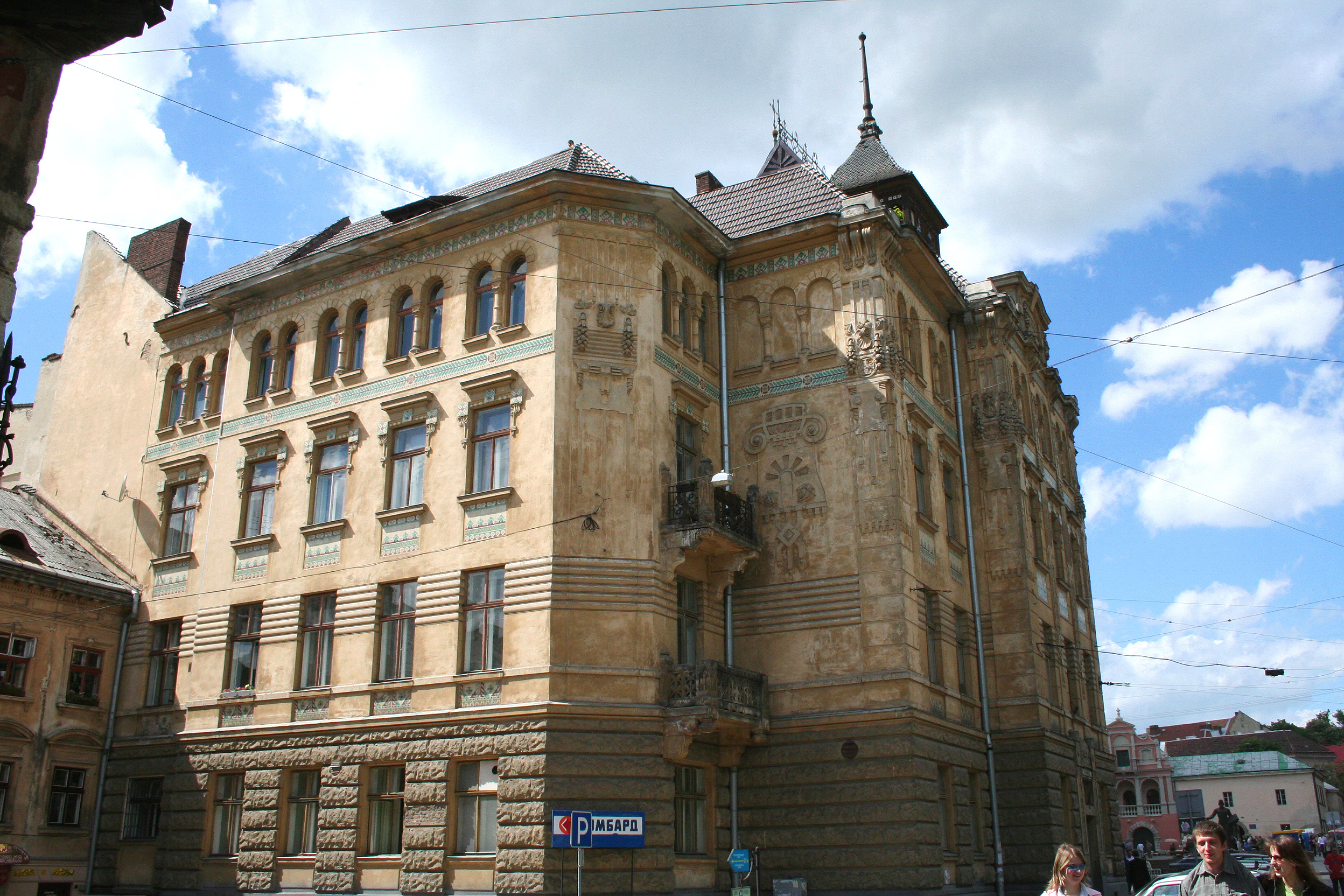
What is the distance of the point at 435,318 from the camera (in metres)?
26.5

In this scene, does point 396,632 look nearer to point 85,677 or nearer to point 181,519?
point 181,519

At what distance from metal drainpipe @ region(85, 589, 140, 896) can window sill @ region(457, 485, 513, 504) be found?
37.5ft

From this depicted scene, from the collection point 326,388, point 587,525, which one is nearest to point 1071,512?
point 587,525

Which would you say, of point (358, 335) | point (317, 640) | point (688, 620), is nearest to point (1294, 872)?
point (688, 620)

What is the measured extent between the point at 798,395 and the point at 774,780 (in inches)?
353

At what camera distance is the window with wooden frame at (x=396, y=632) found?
24.0 m

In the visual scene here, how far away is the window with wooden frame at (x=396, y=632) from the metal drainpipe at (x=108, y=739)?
355 inches

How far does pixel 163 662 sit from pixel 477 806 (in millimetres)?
11590

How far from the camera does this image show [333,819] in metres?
23.5

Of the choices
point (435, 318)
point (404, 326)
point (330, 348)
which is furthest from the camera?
point (330, 348)

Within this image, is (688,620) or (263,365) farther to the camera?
(263,365)

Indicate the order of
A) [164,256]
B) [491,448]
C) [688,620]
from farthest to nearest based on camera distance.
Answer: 1. [164,256]
2. [688,620]
3. [491,448]

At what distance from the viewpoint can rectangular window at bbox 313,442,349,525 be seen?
26500 mm

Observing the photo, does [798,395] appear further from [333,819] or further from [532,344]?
[333,819]
